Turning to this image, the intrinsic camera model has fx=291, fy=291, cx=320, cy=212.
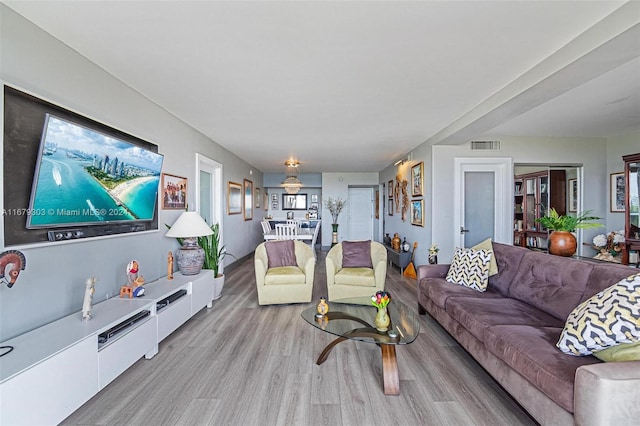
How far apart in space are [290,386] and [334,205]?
7523mm

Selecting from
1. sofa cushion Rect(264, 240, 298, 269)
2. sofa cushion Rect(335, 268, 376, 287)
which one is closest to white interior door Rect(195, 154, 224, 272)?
sofa cushion Rect(264, 240, 298, 269)

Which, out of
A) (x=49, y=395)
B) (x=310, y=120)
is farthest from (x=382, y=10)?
(x=49, y=395)

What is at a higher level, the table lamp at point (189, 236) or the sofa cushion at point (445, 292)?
the table lamp at point (189, 236)

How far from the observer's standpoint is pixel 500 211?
4.97 m

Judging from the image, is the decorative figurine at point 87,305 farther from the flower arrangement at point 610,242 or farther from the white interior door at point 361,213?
the white interior door at point 361,213

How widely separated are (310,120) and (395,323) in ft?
9.04

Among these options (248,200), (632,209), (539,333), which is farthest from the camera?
(248,200)

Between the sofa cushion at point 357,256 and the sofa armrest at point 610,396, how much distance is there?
2926mm

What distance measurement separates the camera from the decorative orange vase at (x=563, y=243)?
9.52 feet

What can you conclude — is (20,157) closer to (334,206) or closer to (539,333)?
(539,333)

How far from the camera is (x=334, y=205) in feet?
31.0

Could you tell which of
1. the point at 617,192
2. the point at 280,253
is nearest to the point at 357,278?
the point at 280,253

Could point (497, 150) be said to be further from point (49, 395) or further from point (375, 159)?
point (49, 395)

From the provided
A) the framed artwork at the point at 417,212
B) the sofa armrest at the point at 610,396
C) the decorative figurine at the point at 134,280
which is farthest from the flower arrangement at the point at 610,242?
the decorative figurine at the point at 134,280
